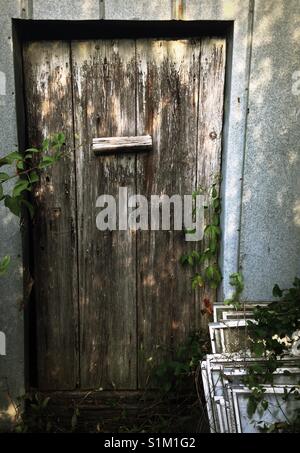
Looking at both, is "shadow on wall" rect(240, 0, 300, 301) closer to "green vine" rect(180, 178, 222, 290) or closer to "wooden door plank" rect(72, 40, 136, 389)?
"green vine" rect(180, 178, 222, 290)

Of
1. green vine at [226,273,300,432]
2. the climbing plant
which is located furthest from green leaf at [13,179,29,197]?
green vine at [226,273,300,432]

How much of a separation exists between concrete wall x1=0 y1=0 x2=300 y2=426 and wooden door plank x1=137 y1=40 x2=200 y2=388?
0.21 meters

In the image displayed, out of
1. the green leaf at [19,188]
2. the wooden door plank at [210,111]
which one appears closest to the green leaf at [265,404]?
the wooden door plank at [210,111]

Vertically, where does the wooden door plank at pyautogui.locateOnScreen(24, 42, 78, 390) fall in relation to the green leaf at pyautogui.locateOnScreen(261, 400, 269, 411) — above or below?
above

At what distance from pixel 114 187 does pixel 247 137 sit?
83 cm

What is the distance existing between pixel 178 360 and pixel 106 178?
4.05 feet

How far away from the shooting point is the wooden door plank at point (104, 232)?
2.50 m

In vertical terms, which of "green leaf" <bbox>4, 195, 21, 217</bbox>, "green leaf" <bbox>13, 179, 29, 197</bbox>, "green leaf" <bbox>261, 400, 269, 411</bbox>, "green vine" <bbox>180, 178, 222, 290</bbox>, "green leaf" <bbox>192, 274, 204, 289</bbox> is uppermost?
"green leaf" <bbox>13, 179, 29, 197</bbox>

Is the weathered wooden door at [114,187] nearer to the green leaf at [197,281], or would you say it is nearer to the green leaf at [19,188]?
the green leaf at [197,281]

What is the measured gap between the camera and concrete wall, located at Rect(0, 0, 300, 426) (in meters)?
2.32

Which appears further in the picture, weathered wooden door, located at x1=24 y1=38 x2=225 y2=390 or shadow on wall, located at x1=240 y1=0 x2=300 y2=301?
weathered wooden door, located at x1=24 y1=38 x2=225 y2=390

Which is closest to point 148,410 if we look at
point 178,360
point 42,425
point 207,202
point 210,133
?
point 178,360

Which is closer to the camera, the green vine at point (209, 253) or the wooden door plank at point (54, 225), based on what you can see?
the wooden door plank at point (54, 225)

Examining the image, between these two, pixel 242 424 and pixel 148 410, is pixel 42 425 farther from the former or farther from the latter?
pixel 242 424
